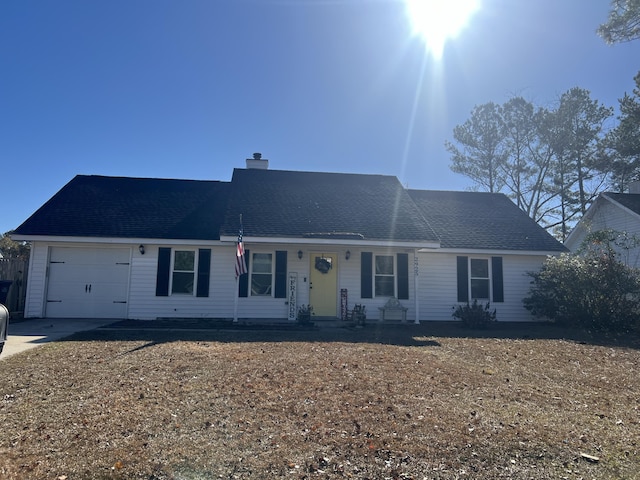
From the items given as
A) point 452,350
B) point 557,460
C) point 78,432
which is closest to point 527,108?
point 452,350

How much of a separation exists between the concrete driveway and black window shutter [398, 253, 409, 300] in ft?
28.5

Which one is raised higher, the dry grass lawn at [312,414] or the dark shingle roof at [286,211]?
the dark shingle roof at [286,211]

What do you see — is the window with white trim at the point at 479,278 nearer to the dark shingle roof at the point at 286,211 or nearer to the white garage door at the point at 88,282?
the dark shingle roof at the point at 286,211

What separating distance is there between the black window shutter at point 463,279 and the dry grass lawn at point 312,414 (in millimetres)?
5647

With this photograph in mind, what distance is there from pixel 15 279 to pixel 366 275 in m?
11.0

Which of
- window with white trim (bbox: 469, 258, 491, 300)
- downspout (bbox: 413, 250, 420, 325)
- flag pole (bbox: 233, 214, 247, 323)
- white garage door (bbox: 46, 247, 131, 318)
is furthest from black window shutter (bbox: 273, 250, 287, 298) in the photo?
window with white trim (bbox: 469, 258, 491, 300)

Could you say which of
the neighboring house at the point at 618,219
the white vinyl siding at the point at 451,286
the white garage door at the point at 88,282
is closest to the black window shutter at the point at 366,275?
the white vinyl siding at the point at 451,286

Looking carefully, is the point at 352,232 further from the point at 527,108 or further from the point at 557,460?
the point at 527,108

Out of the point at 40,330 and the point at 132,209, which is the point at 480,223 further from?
the point at 40,330

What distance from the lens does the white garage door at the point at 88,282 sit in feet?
40.3

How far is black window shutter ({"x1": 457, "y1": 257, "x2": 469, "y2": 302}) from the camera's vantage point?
43.7 feet

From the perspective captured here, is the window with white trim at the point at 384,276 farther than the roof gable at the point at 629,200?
No

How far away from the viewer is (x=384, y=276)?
13.0m

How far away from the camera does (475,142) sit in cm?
2714
